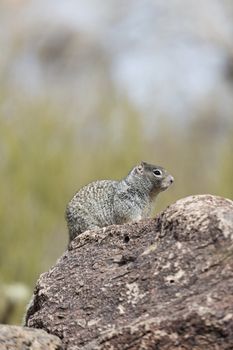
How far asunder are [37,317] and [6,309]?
1391 centimetres

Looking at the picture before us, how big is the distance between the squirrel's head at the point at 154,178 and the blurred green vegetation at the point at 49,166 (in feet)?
52.6

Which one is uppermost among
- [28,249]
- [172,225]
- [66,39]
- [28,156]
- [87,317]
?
[66,39]

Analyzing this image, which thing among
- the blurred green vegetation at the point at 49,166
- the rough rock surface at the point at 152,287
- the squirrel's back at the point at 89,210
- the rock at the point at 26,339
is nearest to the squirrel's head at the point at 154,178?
the squirrel's back at the point at 89,210

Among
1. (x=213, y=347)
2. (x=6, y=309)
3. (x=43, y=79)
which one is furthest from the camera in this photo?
(x=43, y=79)

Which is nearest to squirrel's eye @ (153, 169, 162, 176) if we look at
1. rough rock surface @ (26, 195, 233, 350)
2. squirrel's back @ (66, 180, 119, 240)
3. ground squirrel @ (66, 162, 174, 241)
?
ground squirrel @ (66, 162, 174, 241)

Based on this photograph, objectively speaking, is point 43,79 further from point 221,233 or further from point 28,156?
point 221,233

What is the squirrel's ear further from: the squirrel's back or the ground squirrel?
the squirrel's back

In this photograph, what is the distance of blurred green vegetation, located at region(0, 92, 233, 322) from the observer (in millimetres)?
27281

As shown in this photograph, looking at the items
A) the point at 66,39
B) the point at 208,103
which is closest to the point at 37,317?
the point at 208,103

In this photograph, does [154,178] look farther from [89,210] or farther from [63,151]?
[63,151]

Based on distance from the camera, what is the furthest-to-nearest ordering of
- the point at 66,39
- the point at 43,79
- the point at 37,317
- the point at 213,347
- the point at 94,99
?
the point at 66,39
the point at 43,79
the point at 94,99
the point at 37,317
the point at 213,347

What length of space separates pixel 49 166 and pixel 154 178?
17694 millimetres

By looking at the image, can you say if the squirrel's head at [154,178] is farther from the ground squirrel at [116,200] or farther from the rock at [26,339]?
the rock at [26,339]

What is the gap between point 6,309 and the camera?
2125 centimetres
